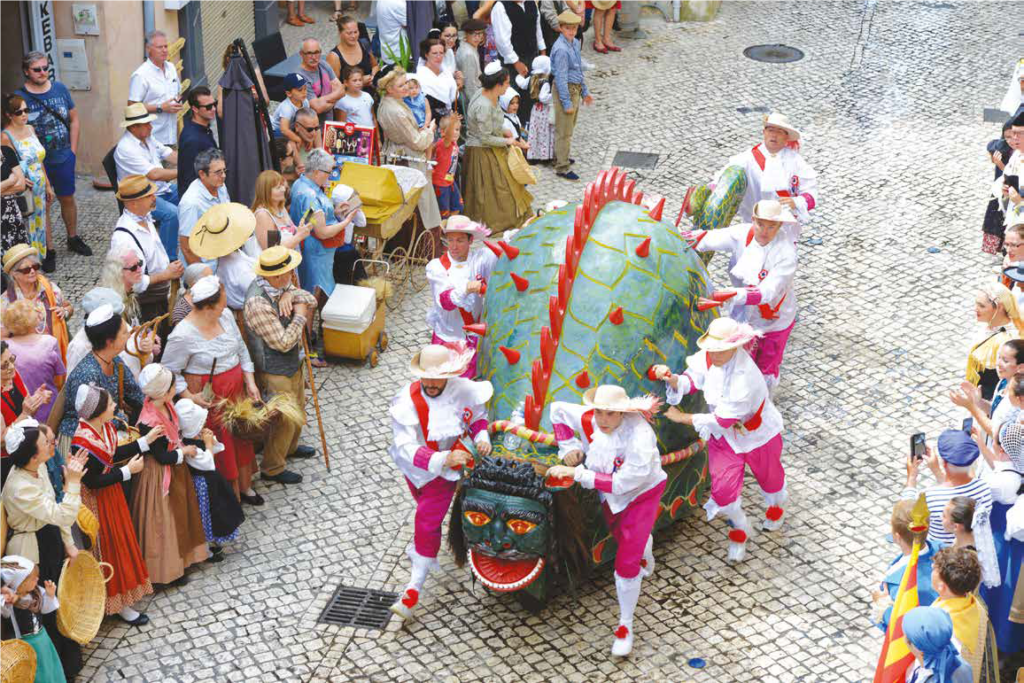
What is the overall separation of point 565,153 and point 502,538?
7433 millimetres

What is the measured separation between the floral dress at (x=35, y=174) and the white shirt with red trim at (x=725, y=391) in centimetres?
567

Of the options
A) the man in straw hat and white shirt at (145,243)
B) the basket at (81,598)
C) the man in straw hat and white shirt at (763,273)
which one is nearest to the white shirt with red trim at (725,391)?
the man in straw hat and white shirt at (763,273)

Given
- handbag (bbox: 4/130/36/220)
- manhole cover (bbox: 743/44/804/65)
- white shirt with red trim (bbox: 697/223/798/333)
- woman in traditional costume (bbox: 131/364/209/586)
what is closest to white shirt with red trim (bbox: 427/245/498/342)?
white shirt with red trim (bbox: 697/223/798/333)

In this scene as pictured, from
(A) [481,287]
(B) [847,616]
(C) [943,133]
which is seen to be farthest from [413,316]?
(C) [943,133]

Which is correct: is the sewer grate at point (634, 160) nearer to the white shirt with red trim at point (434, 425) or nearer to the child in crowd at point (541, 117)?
Result: the child in crowd at point (541, 117)

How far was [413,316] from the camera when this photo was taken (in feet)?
39.0

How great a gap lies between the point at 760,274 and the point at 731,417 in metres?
1.78

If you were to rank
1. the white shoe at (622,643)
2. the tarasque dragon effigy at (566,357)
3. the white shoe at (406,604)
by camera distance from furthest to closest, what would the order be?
the white shoe at (406,604) < the white shoe at (622,643) < the tarasque dragon effigy at (566,357)

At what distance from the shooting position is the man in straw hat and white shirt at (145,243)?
9.67 m

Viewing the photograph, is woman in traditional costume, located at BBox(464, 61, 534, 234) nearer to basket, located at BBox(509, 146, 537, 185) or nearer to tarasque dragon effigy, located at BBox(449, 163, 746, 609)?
basket, located at BBox(509, 146, 537, 185)

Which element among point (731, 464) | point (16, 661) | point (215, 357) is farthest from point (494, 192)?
point (16, 661)

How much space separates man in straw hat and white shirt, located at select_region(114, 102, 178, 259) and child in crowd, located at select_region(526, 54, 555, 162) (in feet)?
13.7

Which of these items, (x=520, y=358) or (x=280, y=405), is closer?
(x=520, y=358)

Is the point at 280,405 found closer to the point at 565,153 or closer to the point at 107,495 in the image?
the point at 107,495
